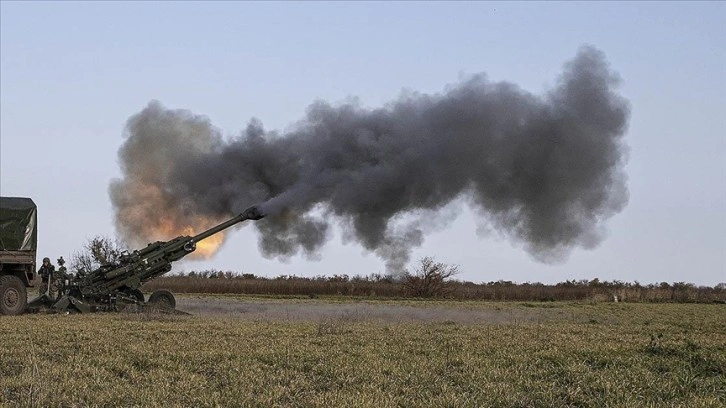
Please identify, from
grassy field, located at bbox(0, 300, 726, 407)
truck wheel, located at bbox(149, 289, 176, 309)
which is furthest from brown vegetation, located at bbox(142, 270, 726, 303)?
grassy field, located at bbox(0, 300, 726, 407)

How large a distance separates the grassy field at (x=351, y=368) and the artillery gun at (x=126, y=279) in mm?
8986

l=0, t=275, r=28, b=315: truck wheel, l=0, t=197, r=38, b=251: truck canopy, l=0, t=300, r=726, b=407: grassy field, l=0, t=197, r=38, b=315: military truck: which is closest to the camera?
l=0, t=300, r=726, b=407: grassy field

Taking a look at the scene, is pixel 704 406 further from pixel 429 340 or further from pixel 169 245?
pixel 169 245

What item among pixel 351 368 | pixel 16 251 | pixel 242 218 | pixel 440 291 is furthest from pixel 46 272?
pixel 440 291

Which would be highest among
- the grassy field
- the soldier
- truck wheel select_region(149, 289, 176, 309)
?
the soldier

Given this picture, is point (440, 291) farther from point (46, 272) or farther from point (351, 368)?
point (351, 368)

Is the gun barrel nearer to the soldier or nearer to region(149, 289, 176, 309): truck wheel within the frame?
region(149, 289, 176, 309): truck wheel

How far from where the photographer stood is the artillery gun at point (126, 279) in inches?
1212

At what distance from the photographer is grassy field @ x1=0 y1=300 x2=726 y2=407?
12273 millimetres

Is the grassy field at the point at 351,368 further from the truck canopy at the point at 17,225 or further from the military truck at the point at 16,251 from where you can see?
the truck canopy at the point at 17,225

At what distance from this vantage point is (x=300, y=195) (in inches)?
1249

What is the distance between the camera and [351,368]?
1465 centimetres

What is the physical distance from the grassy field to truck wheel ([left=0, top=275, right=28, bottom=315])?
7292mm

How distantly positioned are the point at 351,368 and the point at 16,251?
18.5 meters
